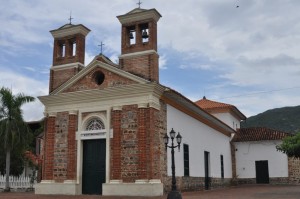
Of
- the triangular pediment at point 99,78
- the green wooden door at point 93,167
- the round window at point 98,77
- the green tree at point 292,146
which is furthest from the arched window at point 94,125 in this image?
the green tree at point 292,146

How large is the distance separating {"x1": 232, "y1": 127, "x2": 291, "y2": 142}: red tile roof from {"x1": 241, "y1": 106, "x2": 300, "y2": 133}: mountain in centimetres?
3297

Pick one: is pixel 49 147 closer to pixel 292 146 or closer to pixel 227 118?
pixel 292 146

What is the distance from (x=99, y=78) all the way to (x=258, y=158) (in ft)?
59.6

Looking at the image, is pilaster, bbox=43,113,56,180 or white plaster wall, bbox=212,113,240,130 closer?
pilaster, bbox=43,113,56,180

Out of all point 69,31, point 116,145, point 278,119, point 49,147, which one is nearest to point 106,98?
point 116,145

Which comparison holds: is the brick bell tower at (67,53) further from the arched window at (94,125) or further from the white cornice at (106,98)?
the arched window at (94,125)

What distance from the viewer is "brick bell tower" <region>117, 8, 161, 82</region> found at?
16891 millimetres

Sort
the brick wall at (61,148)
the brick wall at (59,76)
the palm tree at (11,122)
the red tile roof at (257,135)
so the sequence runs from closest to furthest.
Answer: the brick wall at (61,148)
the brick wall at (59,76)
the palm tree at (11,122)
the red tile roof at (257,135)

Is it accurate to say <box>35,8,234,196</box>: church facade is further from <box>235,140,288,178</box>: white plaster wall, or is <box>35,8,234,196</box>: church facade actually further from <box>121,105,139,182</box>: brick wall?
<box>235,140,288,178</box>: white plaster wall

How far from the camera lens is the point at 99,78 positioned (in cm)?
1794

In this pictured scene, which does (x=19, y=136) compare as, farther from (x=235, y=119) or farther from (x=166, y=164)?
(x=235, y=119)

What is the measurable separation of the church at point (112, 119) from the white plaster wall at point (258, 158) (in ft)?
42.1

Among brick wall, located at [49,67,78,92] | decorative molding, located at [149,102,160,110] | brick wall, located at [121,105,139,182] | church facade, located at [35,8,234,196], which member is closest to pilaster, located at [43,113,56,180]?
church facade, located at [35,8,234,196]

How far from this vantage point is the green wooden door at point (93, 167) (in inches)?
674
